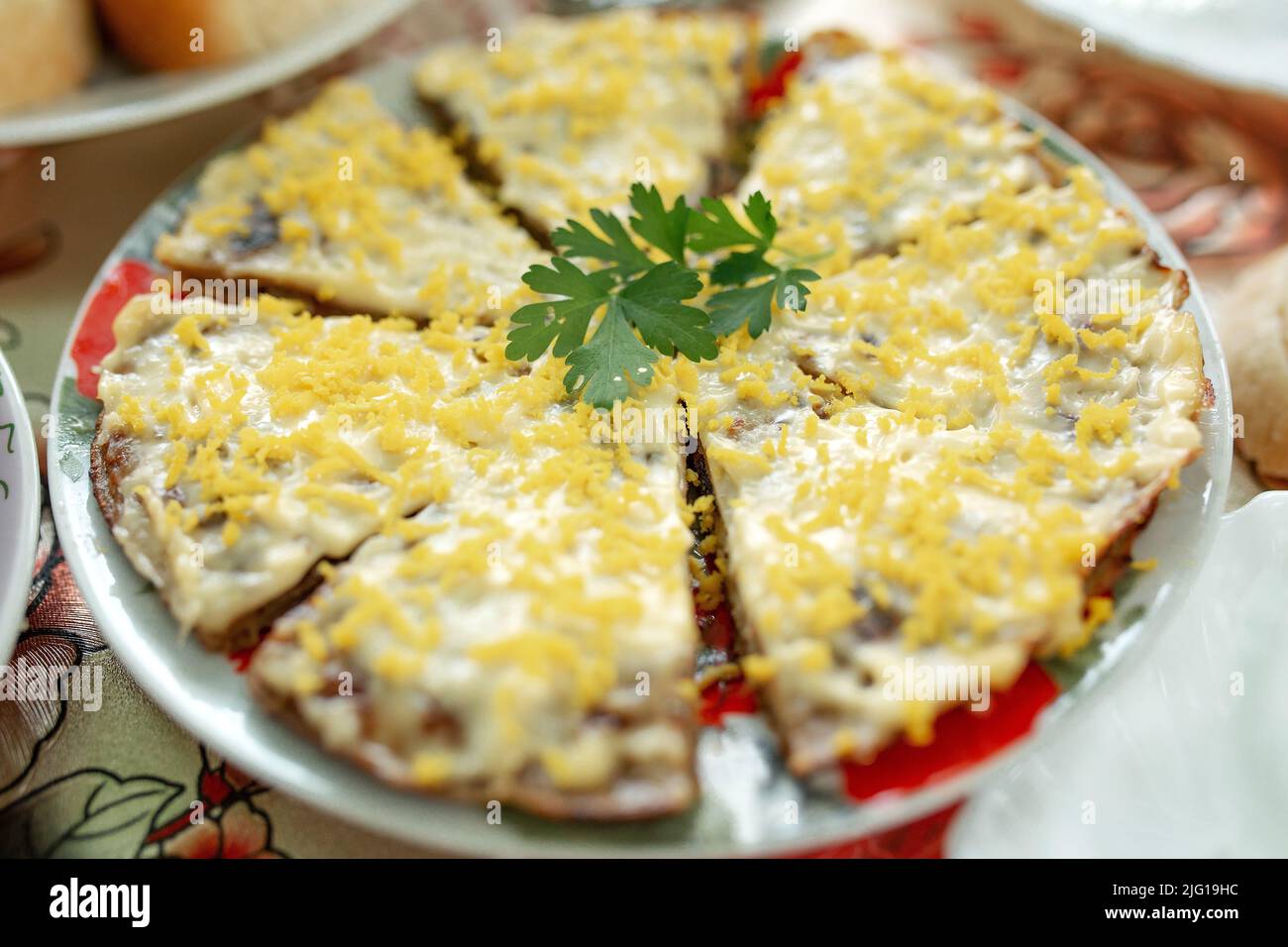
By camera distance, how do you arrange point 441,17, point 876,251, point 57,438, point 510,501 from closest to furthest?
point 510,501
point 57,438
point 876,251
point 441,17

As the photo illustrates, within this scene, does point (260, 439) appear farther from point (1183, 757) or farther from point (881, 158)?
point (1183, 757)

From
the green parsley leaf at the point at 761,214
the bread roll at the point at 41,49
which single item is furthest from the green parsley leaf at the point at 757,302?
the bread roll at the point at 41,49

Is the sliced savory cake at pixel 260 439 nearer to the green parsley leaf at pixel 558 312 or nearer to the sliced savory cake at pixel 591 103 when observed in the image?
the green parsley leaf at pixel 558 312

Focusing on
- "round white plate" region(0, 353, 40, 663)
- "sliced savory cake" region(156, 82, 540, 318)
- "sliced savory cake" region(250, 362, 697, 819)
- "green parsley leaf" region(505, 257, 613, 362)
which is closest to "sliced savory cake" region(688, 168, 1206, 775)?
"sliced savory cake" region(250, 362, 697, 819)
